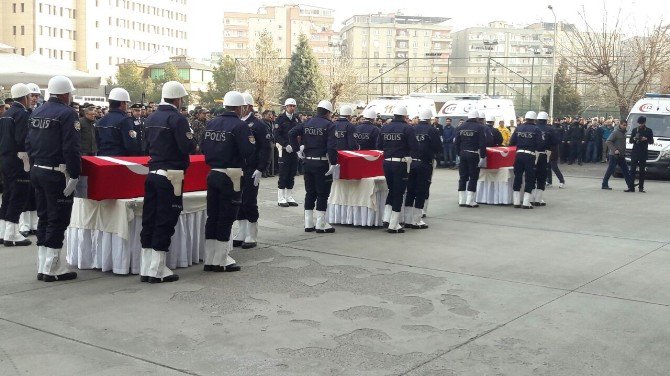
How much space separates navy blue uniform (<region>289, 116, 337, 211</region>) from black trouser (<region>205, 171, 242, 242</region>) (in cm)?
349

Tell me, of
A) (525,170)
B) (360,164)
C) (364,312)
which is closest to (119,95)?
(360,164)

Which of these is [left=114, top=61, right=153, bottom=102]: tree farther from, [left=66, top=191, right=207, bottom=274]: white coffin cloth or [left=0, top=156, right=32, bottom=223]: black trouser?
[left=66, top=191, right=207, bottom=274]: white coffin cloth

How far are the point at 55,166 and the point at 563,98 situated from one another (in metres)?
48.4

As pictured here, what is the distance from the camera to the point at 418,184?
14.0 m

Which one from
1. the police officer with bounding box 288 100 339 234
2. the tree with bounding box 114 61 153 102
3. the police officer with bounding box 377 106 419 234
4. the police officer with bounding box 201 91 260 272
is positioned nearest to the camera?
the police officer with bounding box 201 91 260 272

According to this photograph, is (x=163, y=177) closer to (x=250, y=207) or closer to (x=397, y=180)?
(x=250, y=207)

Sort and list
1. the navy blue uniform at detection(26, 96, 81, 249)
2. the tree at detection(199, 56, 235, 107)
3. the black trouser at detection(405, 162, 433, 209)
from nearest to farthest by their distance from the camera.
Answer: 1. the navy blue uniform at detection(26, 96, 81, 249)
2. the black trouser at detection(405, 162, 433, 209)
3. the tree at detection(199, 56, 235, 107)

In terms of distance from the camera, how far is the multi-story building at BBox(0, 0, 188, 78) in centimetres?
11288

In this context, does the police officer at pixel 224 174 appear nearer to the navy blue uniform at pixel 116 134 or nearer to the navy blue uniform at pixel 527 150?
the navy blue uniform at pixel 116 134

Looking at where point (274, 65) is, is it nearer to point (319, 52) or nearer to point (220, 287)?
point (220, 287)

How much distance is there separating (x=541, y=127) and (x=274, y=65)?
168 ft

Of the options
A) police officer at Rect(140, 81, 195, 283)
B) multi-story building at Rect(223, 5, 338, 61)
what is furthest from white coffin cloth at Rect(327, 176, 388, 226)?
multi-story building at Rect(223, 5, 338, 61)

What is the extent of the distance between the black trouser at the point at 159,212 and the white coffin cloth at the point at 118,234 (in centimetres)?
40

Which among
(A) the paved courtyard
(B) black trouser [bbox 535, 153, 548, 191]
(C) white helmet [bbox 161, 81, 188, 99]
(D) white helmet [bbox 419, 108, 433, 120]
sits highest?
(C) white helmet [bbox 161, 81, 188, 99]
